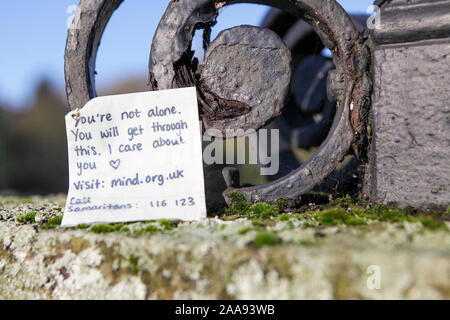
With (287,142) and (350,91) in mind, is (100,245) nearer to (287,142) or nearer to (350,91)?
(350,91)

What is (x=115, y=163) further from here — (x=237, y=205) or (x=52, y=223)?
(x=237, y=205)

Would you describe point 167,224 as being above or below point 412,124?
below

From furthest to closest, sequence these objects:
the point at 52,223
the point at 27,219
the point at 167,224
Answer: the point at 27,219, the point at 52,223, the point at 167,224

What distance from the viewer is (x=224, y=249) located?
106 centimetres

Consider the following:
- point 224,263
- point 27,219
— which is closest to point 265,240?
point 224,263

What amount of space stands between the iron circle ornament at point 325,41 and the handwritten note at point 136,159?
0.12 m

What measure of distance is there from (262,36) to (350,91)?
0.45 meters

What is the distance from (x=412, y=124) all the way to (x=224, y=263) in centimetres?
92

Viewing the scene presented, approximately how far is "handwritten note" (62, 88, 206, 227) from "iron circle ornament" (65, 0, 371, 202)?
0.40ft

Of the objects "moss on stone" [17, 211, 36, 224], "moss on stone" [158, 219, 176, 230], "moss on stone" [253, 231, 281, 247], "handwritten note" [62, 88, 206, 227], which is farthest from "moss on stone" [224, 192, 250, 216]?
"moss on stone" [17, 211, 36, 224]

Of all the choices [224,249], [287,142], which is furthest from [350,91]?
[287,142]

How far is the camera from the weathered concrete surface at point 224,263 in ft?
3.07

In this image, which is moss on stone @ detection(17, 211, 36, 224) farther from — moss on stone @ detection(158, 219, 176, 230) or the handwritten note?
moss on stone @ detection(158, 219, 176, 230)

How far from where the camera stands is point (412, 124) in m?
1.42
